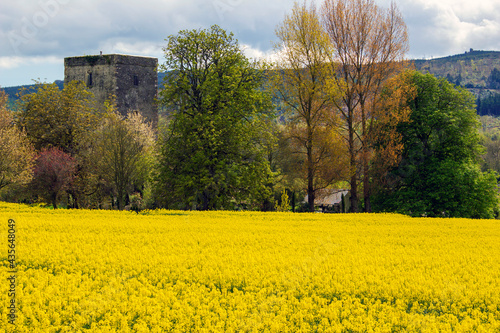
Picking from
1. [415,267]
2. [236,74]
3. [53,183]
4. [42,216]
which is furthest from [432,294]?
[53,183]

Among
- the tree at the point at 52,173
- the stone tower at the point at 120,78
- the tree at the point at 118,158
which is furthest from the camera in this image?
the stone tower at the point at 120,78

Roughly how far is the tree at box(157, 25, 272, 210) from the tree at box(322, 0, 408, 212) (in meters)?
5.56

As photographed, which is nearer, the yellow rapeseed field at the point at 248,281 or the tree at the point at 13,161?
the yellow rapeseed field at the point at 248,281

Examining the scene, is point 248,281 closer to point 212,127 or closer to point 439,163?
point 212,127

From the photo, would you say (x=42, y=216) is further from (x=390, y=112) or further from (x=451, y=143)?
(x=451, y=143)

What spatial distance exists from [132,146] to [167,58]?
25.8ft

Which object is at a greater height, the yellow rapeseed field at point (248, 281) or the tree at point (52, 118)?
the tree at point (52, 118)

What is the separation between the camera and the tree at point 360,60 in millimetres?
29719

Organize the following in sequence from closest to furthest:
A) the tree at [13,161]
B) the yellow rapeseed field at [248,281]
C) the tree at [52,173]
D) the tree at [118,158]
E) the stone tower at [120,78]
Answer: the yellow rapeseed field at [248,281] < the tree at [13,161] < the tree at [52,173] < the tree at [118,158] < the stone tower at [120,78]

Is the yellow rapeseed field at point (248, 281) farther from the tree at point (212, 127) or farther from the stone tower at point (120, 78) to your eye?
the stone tower at point (120, 78)

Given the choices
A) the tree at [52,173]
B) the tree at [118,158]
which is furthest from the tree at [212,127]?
the tree at [52,173]

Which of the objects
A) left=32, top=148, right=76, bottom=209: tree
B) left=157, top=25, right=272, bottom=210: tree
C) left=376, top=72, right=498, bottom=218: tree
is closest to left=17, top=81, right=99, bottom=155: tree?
left=32, top=148, right=76, bottom=209: tree

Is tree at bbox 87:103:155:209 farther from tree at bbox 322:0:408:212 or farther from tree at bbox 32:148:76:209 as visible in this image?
tree at bbox 322:0:408:212

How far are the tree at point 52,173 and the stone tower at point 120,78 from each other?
23852 millimetres
